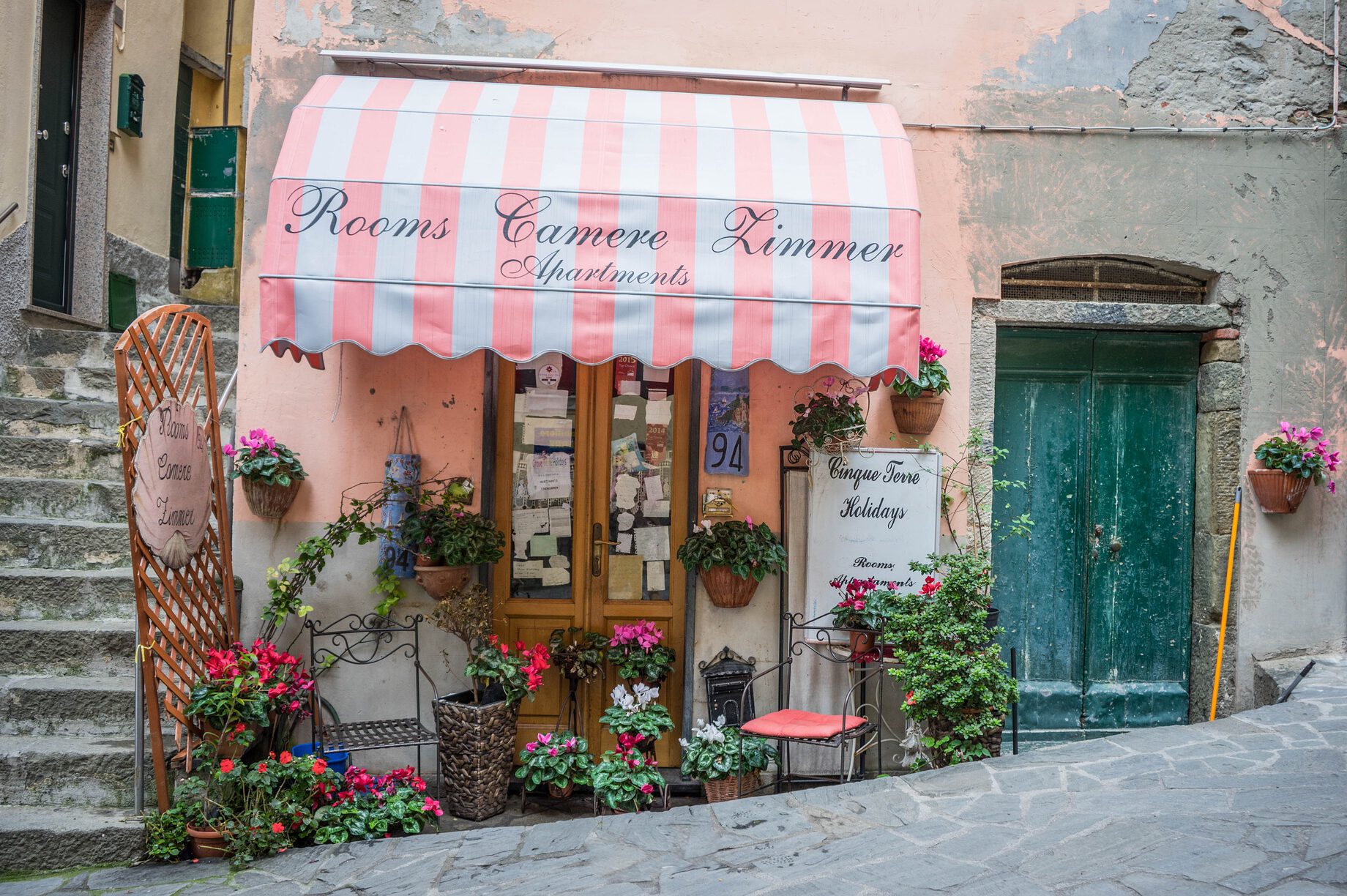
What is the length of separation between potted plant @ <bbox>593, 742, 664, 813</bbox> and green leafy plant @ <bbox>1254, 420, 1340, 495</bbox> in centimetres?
394

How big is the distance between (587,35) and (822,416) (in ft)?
8.60

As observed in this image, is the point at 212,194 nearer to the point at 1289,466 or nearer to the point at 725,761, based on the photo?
the point at 725,761

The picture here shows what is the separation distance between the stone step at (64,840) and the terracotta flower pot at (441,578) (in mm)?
1690

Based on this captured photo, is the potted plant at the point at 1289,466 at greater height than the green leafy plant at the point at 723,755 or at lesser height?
greater

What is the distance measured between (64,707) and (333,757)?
4.19ft

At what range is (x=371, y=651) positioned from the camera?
532 cm

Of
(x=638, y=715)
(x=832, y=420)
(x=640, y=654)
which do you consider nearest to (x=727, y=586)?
(x=640, y=654)

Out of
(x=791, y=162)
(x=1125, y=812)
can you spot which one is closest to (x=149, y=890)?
(x=1125, y=812)

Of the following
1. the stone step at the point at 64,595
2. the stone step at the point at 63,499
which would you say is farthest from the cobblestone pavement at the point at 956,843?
the stone step at the point at 63,499

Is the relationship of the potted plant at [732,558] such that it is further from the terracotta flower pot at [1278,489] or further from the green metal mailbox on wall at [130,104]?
the green metal mailbox on wall at [130,104]

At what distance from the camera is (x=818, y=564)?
530 centimetres

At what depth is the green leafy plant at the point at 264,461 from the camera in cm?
505

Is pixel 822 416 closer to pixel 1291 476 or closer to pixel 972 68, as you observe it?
pixel 972 68

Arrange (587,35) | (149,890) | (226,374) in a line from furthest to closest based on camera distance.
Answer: (226,374) → (587,35) → (149,890)
